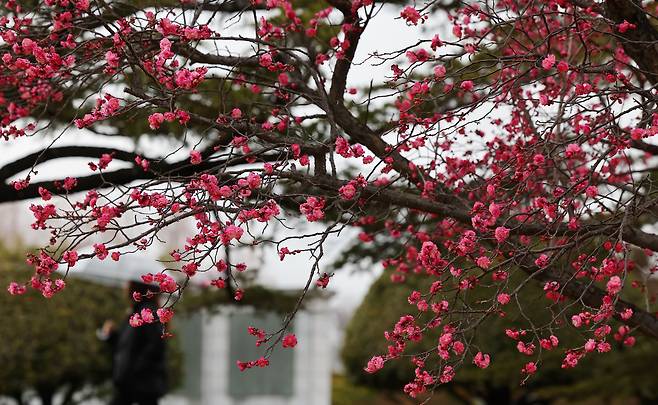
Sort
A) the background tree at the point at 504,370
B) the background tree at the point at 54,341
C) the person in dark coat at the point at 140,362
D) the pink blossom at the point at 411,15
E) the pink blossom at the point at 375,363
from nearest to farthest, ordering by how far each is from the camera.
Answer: the pink blossom at the point at 375,363 < the pink blossom at the point at 411,15 < the person in dark coat at the point at 140,362 < the background tree at the point at 504,370 < the background tree at the point at 54,341

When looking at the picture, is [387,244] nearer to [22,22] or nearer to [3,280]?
[22,22]

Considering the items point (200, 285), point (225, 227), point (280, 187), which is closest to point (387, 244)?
point (280, 187)

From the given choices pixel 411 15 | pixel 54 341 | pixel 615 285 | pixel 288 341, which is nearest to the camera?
pixel 615 285

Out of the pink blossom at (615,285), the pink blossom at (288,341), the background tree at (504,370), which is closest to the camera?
the pink blossom at (615,285)

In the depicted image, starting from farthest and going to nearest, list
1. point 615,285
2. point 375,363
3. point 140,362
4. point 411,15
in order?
point 140,362
point 411,15
point 375,363
point 615,285

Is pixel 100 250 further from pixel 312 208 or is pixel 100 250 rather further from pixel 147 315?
pixel 312 208

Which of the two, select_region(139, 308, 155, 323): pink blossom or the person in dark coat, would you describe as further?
the person in dark coat

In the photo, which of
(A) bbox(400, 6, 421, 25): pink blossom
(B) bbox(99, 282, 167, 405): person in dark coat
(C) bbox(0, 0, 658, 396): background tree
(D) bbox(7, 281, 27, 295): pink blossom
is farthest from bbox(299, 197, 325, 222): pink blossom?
(B) bbox(99, 282, 167, 405): person in dark coat

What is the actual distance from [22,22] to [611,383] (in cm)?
785

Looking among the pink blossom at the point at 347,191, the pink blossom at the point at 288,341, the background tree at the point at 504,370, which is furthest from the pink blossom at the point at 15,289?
the background tree at the point at 504,370

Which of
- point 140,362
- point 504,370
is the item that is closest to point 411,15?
point 140,362

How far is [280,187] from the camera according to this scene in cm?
672

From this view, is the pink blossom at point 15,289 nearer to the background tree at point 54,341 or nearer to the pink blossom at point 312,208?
the pink blossom at point 312,208

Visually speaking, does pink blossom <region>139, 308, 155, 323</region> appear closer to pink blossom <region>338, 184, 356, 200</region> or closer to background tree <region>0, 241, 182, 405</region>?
pink blossom <region>338, 184, 356, 200</region>
